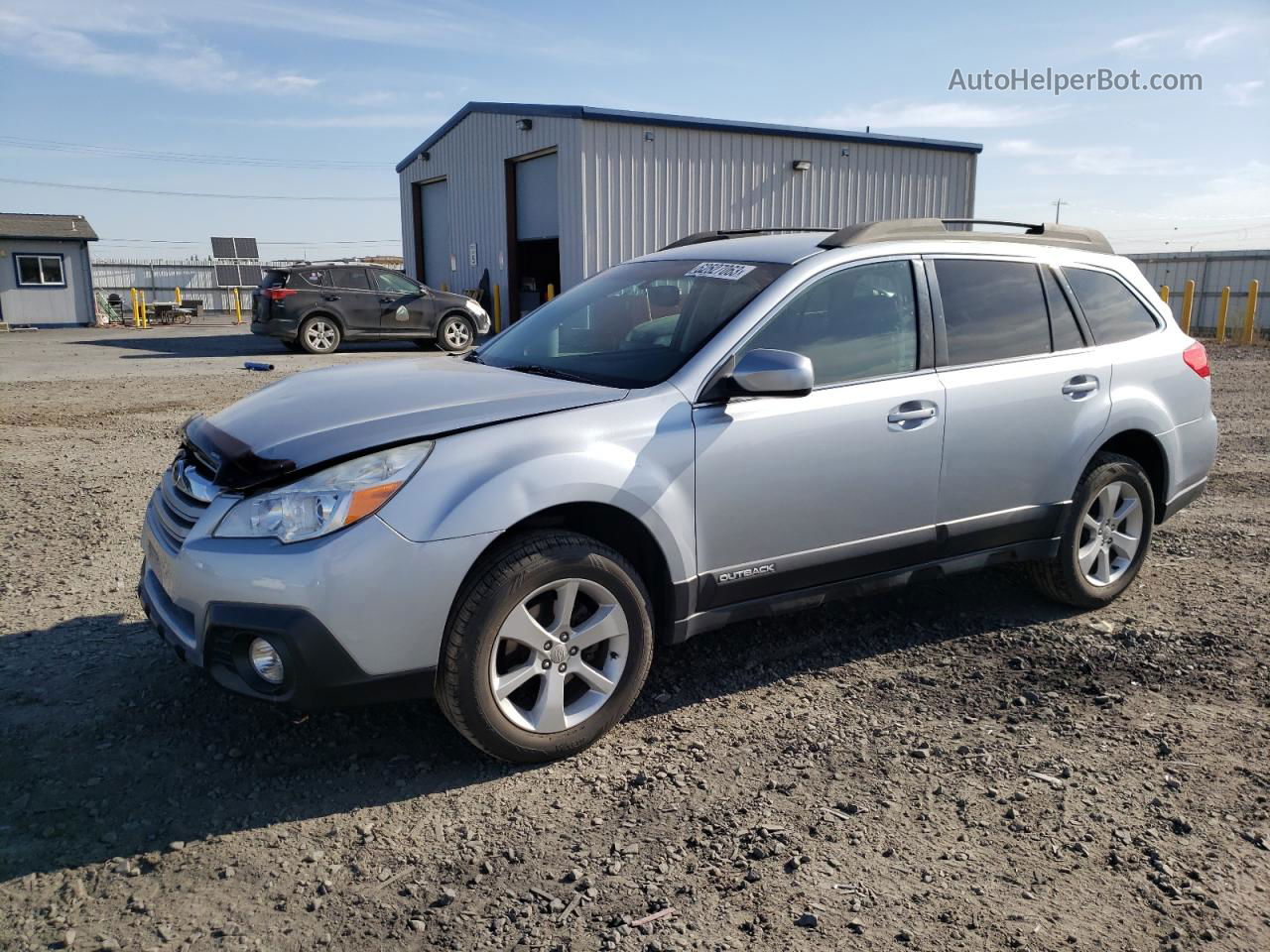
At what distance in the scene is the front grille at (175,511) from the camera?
3244mm

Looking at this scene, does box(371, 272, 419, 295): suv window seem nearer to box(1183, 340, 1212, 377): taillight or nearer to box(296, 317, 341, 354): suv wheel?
box(296, 317, 341, 354): suv wheel

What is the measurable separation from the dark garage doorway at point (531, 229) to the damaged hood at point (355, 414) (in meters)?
17.9

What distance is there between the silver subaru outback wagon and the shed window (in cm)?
3213

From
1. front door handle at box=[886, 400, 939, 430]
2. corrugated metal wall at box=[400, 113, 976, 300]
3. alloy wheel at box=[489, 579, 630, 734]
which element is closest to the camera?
alloy wheel at box=[489, 579, 630, 734]

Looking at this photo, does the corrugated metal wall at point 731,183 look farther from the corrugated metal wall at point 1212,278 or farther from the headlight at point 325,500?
the headlight at point 325,500

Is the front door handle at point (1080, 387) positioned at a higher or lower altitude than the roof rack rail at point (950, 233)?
lower

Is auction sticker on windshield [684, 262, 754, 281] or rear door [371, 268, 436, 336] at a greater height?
auction sticker on windshield [684, 262, 754, 281]

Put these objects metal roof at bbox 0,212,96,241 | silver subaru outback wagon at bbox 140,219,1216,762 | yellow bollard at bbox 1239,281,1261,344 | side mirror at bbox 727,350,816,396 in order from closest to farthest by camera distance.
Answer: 1. silver subaru outback wagon at bbox 140,219,1216,762
2. side mirror at bbox 727,350,816,396
3. yellow bollard at bbox 1239,281,1261,344
4. metal roof at bbox 0,212,96,241

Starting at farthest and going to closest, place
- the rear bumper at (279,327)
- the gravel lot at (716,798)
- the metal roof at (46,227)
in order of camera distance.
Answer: the metal roof at (46,227) < the rear bumper at (279,327) < the gravel lot at (716,798)

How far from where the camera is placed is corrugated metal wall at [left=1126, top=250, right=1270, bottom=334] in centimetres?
2602

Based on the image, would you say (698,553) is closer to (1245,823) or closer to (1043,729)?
(1043,729)

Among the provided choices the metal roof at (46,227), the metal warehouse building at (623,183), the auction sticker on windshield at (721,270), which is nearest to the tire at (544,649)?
the auction sticker on windshield at (721,270)

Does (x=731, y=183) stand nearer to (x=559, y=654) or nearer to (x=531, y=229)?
(x=531, y=229)

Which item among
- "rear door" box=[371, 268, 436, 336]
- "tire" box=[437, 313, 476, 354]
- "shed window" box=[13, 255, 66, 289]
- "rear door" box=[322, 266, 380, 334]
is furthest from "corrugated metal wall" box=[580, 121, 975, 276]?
"shed window" box=[13, 255, 66, 289]
